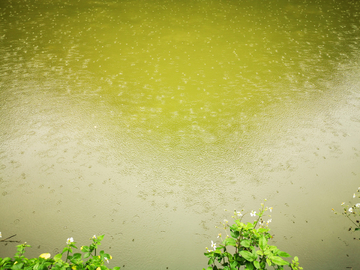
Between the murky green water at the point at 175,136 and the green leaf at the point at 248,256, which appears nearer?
the green leaf at the point at 248,256

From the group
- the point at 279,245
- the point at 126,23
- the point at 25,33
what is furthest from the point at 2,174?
the point at 126,23

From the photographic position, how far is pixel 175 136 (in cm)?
283

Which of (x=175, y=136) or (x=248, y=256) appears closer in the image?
(x=248, y=256)

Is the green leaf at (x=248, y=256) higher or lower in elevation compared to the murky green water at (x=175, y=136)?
higher

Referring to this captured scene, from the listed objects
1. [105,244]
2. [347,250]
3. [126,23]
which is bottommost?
[105,244]

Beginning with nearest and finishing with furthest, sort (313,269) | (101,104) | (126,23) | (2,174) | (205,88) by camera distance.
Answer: (313,269)
(2,174)
(101,104)
(205,88)
(126,23)

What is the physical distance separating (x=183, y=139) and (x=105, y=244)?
4.40 feet

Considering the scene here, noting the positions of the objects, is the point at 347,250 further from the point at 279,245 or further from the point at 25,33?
the point at 25,33

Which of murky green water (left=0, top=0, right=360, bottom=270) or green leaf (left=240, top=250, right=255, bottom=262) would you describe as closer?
green leaf (left=240, top=250, right=255, bottom=262)

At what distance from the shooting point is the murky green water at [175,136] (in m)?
2.00

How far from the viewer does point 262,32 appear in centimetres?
517

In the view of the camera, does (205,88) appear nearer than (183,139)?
No

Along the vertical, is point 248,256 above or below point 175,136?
above

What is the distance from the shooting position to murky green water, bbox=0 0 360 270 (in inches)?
78.7
